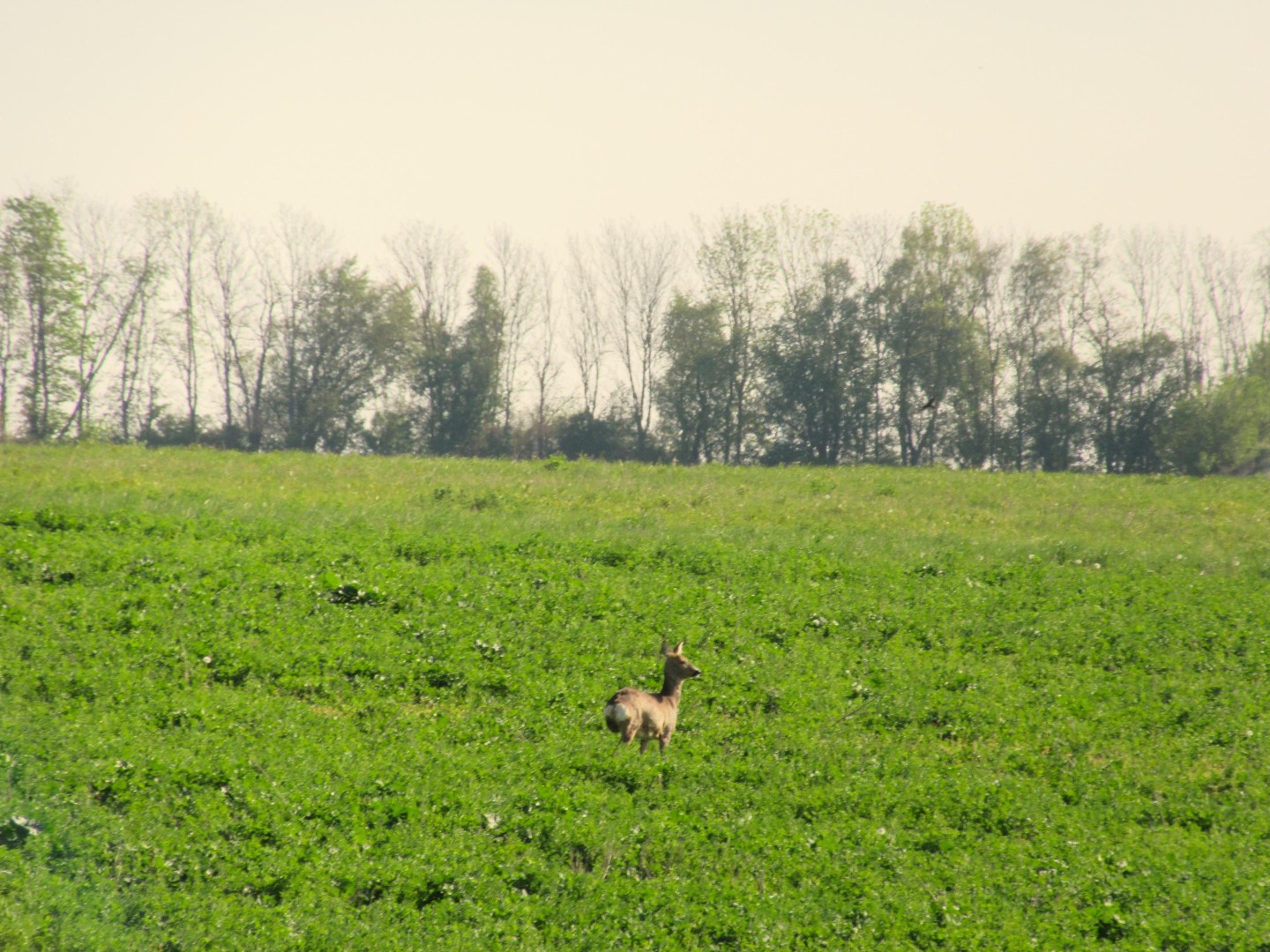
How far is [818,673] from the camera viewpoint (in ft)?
51.7

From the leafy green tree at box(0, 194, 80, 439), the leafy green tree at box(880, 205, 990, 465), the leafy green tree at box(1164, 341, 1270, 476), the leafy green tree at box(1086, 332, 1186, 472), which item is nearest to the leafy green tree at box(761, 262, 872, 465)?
the leafy green tree at box(880, 205, 990, 465)

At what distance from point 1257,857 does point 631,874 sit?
673 cm

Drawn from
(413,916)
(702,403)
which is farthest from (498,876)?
(702,403)

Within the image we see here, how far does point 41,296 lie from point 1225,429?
66703mm

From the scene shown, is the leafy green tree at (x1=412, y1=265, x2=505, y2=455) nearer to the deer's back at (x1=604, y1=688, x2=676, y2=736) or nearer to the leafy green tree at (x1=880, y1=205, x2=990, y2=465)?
the leafy green tree at (x1=880, y1=205, x2=990, y2=465)

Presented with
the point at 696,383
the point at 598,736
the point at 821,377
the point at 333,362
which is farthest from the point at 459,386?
the point at 598,736

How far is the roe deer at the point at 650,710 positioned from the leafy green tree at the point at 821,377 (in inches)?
2236

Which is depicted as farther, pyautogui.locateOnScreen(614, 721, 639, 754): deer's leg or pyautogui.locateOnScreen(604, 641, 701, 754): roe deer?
pyautogui.locateOnScreen(614, 721, 639, 754): deer's leg

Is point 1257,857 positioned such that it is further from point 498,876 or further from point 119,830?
point 119,830

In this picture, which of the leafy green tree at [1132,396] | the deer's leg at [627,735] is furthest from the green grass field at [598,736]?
the leafy green tree at [1132,396]

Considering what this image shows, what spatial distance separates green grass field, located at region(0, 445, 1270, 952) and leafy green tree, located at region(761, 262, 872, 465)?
43.9m

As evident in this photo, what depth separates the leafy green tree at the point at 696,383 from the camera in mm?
69375

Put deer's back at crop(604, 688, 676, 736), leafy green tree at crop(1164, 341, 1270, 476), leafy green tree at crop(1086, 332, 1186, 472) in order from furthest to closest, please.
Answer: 1. leafy green tree at crop(1086, 332, 1186, 472)
2. leafy green tree at crop(1164, 341, 1270, 476)
3. deer's back at crop(604, 688, 676, 736)

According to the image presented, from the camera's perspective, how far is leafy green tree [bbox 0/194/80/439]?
5791 cm
